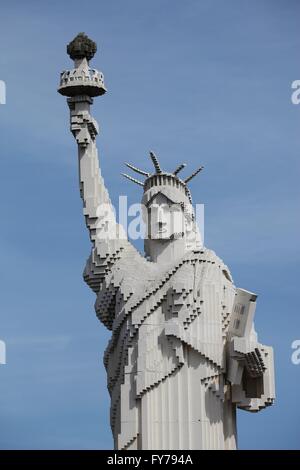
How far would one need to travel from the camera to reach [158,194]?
40125 millimetres

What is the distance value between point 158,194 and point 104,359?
261 centimetres

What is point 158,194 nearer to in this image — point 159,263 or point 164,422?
point 159,263

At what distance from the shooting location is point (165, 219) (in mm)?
40062

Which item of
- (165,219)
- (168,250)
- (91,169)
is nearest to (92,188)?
(91,169)

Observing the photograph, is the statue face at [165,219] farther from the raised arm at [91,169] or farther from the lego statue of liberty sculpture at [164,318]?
the raised arm at [91,169]

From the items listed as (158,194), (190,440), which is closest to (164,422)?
(190,440)

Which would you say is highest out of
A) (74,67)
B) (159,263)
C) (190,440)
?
(74,67)

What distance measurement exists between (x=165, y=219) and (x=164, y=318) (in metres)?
1.64

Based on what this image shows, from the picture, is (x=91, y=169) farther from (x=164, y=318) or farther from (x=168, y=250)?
(x=164, y=318)

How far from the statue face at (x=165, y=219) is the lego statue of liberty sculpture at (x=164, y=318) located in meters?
0.02

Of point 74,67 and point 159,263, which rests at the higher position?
point 74,67

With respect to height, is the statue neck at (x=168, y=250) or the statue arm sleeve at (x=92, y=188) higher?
the statue arm sleeve at (x=92, y=188)

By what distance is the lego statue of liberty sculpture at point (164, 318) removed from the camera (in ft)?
128

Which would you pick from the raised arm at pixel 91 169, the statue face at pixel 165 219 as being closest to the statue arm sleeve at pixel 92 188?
the raised arm at pixel 91 169
